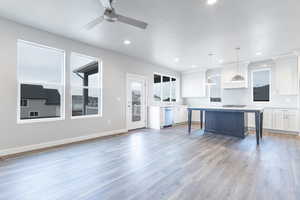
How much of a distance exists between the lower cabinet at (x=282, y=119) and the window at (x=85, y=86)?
19.7ft

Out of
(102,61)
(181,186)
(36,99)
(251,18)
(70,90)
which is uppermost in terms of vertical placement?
(251,18)

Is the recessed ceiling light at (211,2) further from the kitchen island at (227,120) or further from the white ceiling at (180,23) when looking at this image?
the kitchen island at (227,120)

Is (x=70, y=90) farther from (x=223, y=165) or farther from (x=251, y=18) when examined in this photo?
(x=251, y=18)

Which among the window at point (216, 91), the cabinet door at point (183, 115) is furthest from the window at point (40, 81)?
the window at point (216, 91)

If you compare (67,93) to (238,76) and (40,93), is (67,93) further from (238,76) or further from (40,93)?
(238,76)

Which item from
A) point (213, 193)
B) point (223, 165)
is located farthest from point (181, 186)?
point (223, 165)

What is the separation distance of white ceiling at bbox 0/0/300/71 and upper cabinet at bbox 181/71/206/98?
2763 millimetres

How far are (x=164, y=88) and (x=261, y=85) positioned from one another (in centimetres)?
401

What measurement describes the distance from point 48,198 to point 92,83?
355cm

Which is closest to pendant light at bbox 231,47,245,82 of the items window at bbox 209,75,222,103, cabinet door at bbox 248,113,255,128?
window at bbox 209,75,222,103

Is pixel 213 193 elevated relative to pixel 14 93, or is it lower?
lower

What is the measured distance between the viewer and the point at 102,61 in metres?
4.94

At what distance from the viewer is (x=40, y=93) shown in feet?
12.8

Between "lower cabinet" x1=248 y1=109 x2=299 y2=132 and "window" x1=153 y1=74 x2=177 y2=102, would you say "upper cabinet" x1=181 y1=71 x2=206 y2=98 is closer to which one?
"window" x1=153 y1=74 x2=177 y2=102
